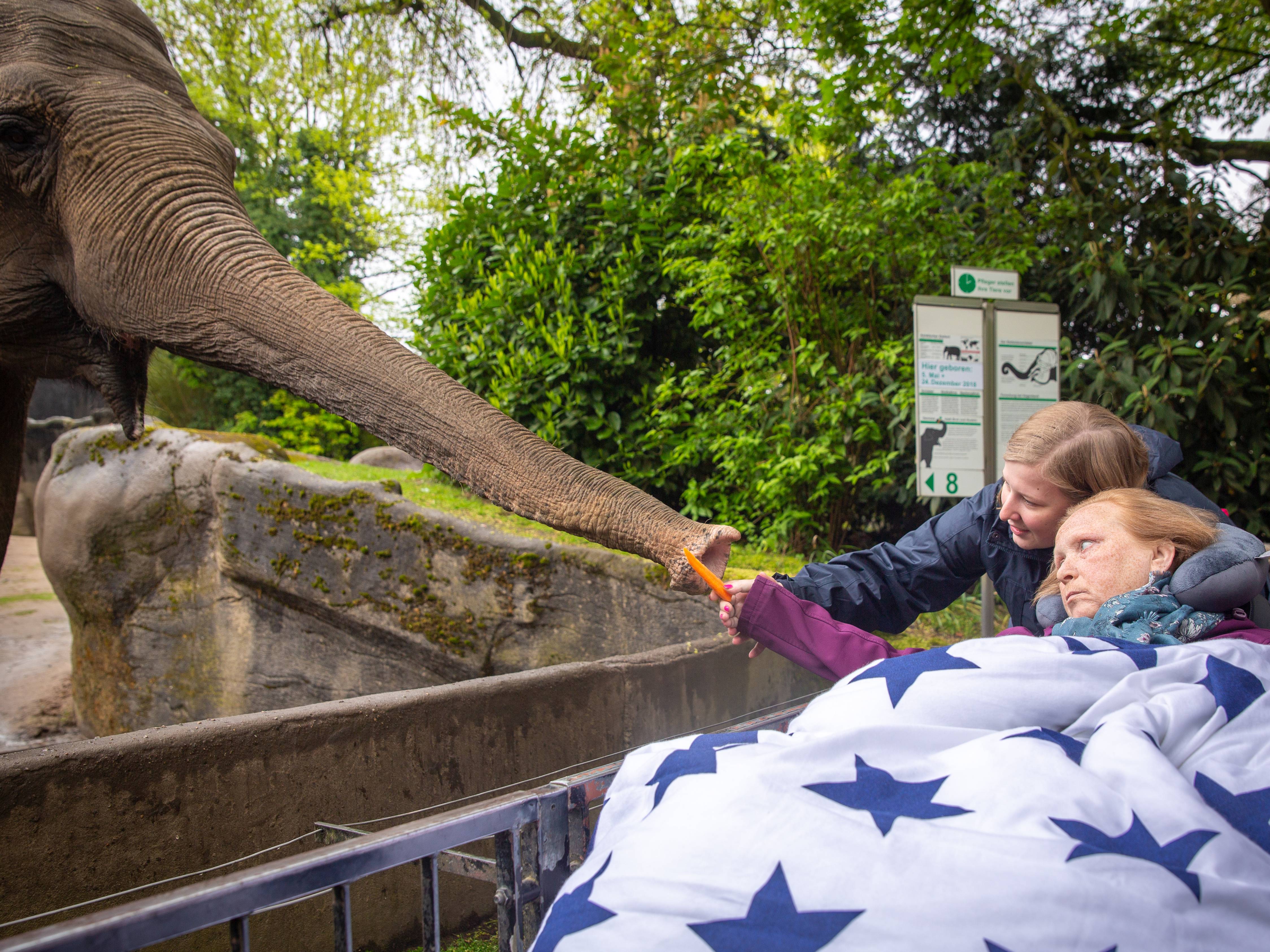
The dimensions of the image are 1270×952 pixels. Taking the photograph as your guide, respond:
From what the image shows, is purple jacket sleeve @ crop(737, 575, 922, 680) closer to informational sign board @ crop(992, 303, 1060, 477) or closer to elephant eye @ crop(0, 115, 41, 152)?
elephant eye @ crop(0, 115, 41, 152)

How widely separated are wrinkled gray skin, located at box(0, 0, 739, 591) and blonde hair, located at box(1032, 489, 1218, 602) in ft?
2.67

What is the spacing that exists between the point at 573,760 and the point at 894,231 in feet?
13.8

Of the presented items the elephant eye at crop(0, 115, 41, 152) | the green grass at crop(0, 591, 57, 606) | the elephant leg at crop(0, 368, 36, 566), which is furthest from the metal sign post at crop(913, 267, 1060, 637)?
the green grass at crop(0, 591, 57, 606)

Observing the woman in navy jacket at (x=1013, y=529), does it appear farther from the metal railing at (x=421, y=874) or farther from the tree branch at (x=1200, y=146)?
the tree branch at (x=1200, y=146)

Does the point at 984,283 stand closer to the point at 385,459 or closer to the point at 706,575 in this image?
the point at 706,575

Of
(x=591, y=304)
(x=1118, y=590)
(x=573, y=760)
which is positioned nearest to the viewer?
(x=1118, y=590)

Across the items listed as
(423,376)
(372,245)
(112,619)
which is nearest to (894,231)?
(423,376)

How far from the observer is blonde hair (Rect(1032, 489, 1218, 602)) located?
1625mm

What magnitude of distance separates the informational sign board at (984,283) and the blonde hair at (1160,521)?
255 cm

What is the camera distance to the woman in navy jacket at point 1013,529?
2.03 metres

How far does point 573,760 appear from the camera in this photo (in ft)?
9.57

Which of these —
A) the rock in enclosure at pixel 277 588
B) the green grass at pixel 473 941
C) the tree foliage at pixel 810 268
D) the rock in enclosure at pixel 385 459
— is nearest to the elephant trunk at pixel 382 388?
the green grass at pixel 473 941

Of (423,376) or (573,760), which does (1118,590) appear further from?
(573,760)

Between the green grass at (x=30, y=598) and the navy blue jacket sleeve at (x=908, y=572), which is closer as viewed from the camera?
the navy blue jacket sleeve at (x=908, y=572)
